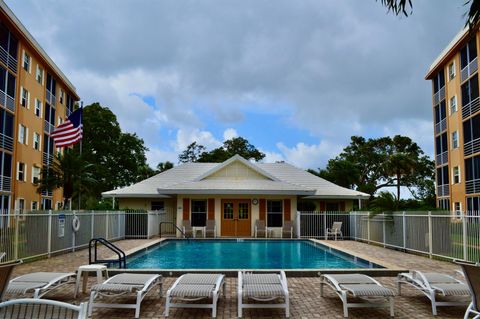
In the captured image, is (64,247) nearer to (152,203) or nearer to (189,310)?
(189,310)

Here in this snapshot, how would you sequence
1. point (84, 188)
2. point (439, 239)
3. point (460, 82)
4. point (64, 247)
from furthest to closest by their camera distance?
point (460, 82), point (84, 188), point (64, 247), point (439, 239)

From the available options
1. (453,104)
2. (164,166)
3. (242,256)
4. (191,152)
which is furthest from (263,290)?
(191,152)

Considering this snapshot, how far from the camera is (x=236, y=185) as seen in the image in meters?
25.5

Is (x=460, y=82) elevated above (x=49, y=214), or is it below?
above

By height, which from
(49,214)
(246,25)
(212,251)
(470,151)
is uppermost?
(246,25)

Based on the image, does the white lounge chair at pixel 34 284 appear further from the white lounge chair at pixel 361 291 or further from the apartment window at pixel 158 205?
the apartment window at pixel 158 205

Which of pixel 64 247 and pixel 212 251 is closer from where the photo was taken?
pixel 64 247

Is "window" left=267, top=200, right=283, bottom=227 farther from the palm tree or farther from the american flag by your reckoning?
the american flag

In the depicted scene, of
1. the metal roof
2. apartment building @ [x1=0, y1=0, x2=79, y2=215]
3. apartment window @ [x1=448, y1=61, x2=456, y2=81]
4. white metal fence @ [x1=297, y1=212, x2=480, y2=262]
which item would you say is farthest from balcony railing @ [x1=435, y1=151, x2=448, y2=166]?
apartment building @ [x1=0, y1=0, x2=79, y2=215]

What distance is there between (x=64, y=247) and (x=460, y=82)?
88.8 feet

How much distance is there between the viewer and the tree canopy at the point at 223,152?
55969mm

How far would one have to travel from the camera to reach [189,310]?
700 cm

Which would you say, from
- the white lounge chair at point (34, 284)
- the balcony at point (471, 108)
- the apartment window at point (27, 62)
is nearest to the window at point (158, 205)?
the apartment window at point (27, 62)

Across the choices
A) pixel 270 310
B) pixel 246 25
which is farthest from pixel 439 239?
pixel 246 25
